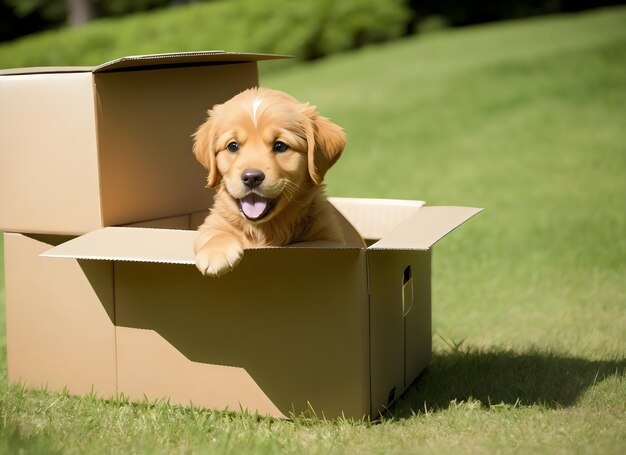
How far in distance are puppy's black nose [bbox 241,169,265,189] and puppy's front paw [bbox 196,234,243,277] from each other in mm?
213

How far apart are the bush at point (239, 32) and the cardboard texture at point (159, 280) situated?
12.7 metres

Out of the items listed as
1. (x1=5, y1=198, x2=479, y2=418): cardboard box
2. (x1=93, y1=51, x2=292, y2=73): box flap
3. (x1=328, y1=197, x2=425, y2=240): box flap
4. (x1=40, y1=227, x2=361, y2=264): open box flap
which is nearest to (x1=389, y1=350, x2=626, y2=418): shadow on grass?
(x1=5, y1=198, x2=479, y2=418): cardboard box

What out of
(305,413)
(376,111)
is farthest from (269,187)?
(376,111)

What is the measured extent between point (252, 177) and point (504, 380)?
143cm

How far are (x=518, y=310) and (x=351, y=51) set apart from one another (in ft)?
42.7

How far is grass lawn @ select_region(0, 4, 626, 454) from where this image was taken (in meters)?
3.02

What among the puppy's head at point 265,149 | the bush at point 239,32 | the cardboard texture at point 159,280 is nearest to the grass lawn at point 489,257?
the cardboard texture at point 159,280

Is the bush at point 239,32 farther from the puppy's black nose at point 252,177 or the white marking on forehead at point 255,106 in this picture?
the puppy's black nose at point 252,177

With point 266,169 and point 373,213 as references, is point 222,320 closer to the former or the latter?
point 266,169

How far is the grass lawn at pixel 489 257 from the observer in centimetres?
302

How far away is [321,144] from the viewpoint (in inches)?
127

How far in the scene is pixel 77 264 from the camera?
3.45 metres

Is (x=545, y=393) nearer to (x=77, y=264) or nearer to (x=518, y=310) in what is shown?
(x=518, y=310)

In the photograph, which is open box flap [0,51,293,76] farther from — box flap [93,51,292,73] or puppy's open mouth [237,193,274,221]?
puppy's open mouth [237,193,274,221]
